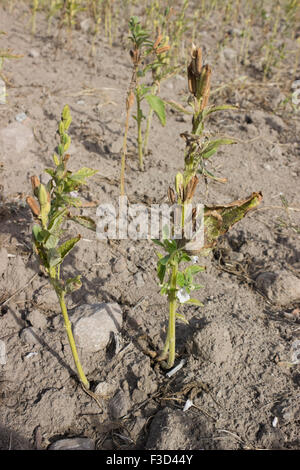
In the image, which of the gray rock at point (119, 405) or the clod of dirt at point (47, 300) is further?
the clod of dirt at point (47, 300)

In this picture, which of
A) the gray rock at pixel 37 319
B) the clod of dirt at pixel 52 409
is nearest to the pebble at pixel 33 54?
the gray rock at pixel 37 319

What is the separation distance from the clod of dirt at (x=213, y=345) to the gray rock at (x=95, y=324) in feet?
1.42

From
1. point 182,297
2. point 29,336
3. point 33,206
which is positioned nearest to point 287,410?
point 182,297

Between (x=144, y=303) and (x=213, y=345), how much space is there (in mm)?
475

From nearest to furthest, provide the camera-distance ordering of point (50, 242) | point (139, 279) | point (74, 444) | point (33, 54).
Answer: point (50, 242)
point (74, 444)
point (139, 279)
point (33, 54)

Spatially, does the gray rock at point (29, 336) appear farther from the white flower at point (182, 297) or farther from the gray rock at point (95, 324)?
the white flower at point (182, 297)

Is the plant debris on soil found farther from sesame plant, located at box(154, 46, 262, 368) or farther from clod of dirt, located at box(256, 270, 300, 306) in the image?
sesame plant, located at box(154, 46, 262, 368)

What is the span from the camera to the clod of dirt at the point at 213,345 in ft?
6.16

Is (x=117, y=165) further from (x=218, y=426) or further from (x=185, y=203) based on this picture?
(x=218, y=426)

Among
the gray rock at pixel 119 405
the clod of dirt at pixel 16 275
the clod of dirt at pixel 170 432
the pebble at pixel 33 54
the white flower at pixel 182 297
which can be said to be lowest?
the gray rock at pixel 119 405

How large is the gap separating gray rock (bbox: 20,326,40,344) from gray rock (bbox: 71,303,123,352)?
0.20 metres

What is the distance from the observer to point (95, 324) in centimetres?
198

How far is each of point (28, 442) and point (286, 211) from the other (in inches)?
88.2

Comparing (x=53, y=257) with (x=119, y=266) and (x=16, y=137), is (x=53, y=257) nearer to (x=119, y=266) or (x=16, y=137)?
(x=119, y=266)
